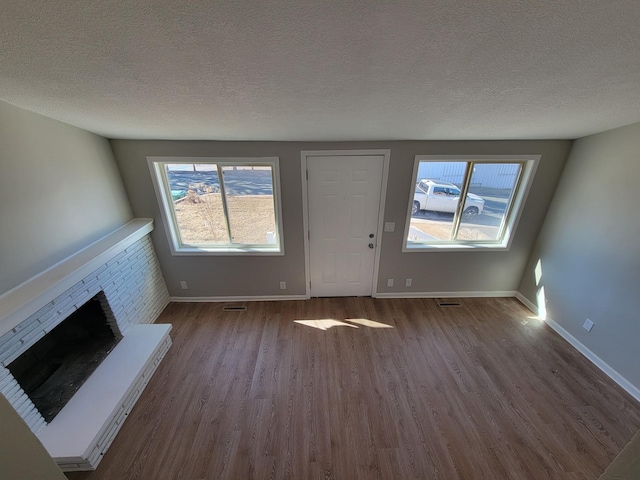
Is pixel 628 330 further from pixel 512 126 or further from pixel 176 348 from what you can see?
pixel 176 348

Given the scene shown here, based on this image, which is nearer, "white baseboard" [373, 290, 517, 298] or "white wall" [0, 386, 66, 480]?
"white wall" [0, 386, 66, 480]

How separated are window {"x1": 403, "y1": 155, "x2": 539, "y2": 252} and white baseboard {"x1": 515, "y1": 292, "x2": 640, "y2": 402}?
1.02 metres

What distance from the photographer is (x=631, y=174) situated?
6.64 feet

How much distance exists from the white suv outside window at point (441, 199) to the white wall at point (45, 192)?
3.45 metres

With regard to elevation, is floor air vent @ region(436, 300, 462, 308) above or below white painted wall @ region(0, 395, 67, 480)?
below

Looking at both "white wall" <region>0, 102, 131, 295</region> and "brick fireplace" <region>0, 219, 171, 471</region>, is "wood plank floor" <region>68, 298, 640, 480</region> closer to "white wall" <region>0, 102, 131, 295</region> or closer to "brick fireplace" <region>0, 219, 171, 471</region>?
"brick fireplace" <region>0, 219, 171, 471</region>

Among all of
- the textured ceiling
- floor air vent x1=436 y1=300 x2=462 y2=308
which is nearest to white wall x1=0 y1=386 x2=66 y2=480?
the textured ceiling

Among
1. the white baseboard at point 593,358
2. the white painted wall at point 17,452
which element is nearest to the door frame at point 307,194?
the white baseboard at point 593,358

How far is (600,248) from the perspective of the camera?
7.39 feet

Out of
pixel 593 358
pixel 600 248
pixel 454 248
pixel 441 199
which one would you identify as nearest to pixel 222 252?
pixel 441 199

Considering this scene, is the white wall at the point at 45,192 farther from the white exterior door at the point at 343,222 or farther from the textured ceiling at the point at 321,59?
the white exterior door at the point at 343,222

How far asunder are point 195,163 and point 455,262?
139 inches

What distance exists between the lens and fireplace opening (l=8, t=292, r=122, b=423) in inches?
68.5

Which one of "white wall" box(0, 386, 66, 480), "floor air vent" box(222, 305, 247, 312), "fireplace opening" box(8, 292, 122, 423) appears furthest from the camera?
"floor air vent" box(222, 305, 247, 312)
